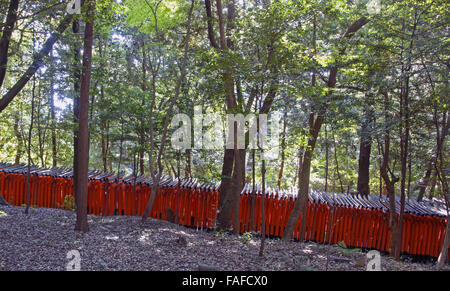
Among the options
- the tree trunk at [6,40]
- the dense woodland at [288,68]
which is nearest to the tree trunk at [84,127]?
the dense woodland at [288,68]

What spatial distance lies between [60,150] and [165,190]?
11907 millimetres

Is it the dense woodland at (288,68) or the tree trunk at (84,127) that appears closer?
the dense woodland at (288,68)

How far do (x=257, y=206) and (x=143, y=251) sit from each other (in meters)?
5.00

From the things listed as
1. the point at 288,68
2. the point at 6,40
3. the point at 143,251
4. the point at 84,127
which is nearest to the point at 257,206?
the point at 143,251

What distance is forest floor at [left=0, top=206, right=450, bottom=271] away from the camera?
5211 millimetres

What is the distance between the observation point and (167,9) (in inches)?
318

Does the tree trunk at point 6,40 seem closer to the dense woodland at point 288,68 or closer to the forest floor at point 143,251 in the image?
the dense woodland at point 288,68

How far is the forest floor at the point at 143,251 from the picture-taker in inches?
205

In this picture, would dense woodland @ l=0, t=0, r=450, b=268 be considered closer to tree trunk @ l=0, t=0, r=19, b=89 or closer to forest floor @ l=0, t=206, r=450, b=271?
tree trunk @ l=0, t=0, r=19, b=89

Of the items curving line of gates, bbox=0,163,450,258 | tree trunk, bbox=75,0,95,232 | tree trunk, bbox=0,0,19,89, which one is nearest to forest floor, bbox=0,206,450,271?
tree trunk, bbox=75,0,95,232

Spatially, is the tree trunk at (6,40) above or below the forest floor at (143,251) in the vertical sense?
above

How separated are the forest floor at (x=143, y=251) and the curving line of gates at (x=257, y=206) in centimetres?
267

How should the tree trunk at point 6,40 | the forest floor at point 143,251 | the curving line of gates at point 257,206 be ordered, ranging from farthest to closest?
the curving line of gates at point 257,206, the tree trunk at point 6,40, the forest floor at point 143,251

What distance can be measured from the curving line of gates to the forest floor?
2669mm
